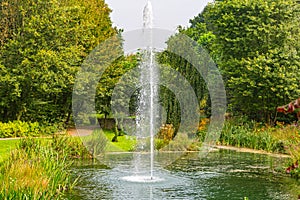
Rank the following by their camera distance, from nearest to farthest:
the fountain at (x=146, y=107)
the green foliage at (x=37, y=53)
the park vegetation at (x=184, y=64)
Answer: the fountain at (x=146, y=107), the park vegetation at (x=184, y=64), the green foliage at (x=37, y=53)

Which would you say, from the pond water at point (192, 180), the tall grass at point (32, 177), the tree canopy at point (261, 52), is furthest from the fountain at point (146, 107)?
the tall grass at point (32, 177)

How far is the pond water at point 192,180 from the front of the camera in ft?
26.4

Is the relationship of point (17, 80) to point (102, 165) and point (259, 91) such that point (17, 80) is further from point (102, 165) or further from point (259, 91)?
point (259, 91)

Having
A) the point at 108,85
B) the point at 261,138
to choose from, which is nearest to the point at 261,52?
the point at 261,138

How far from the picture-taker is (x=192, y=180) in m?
9.55

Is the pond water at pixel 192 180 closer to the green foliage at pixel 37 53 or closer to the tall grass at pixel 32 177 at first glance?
the tall grass at pixel 32 177

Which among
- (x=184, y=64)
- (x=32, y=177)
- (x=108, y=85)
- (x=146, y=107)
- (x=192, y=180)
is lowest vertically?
(x=192, y=180)

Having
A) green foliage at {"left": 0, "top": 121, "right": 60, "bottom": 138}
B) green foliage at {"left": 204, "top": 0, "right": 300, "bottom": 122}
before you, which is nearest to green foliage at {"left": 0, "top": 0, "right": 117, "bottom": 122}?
green foliage at {"left": 0, "top": 121, "right": 60, "bottom": 138}

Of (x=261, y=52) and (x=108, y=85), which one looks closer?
(x=261, y=52)

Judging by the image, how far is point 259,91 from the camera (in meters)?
19.7

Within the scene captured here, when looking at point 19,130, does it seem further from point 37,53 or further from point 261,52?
point 261,52

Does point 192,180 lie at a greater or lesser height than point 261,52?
lesser

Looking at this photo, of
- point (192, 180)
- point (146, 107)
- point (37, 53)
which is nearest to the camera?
point (192, 180)

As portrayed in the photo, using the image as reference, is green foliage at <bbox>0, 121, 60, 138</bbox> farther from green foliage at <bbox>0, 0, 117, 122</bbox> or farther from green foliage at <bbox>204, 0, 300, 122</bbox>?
green foliage at <bbox>204, 0, 300, 122</bbox>
